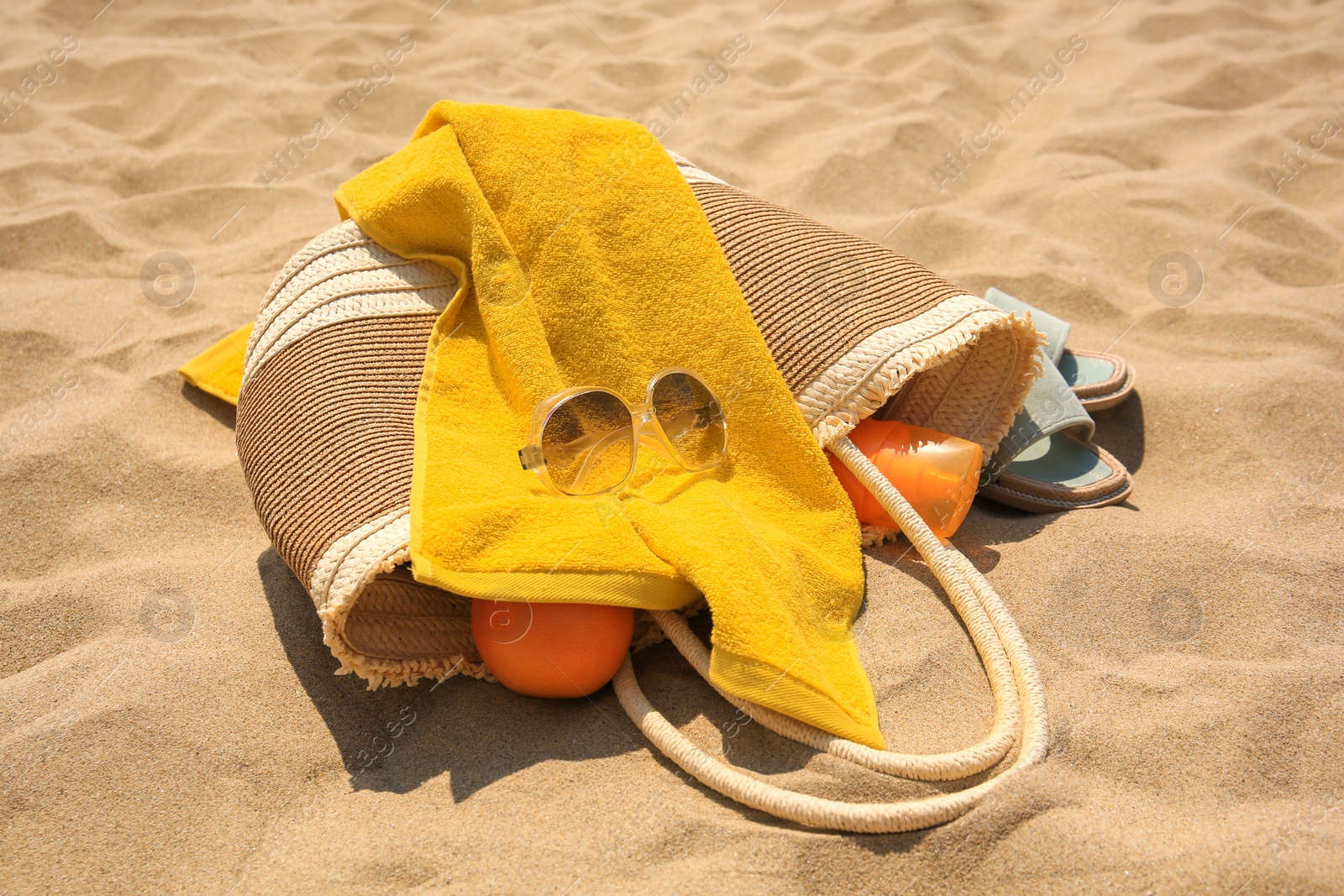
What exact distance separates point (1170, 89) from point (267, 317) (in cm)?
396

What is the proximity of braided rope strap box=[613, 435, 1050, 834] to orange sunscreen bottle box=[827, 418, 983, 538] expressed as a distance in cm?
8

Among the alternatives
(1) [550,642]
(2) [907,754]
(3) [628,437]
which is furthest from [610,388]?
(2) [907,754]

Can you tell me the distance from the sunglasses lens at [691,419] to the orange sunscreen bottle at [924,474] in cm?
31

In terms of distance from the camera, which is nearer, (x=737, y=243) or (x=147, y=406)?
(x=737, y=243)

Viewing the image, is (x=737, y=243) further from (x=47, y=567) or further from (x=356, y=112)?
(x=356, y=112)

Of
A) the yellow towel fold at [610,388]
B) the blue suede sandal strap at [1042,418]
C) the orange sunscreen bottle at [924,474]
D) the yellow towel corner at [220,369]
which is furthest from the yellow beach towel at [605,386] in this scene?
the yellow towel corner at [220,369]

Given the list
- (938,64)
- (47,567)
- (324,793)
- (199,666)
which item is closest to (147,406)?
(47,567)

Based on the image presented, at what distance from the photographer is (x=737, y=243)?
6.79ft

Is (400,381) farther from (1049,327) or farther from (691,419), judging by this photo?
(1049,327)

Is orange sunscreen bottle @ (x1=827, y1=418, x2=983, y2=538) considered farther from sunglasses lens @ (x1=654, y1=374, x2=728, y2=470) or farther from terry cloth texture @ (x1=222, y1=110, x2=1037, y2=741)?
sunglasses lens @ (x1=654, y1=374, x2=728, y2=470)

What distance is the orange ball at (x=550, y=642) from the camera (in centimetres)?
165

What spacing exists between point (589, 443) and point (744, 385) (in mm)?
370

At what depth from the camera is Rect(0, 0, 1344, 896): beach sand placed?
56.7 inches

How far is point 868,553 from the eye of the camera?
6.53ft
